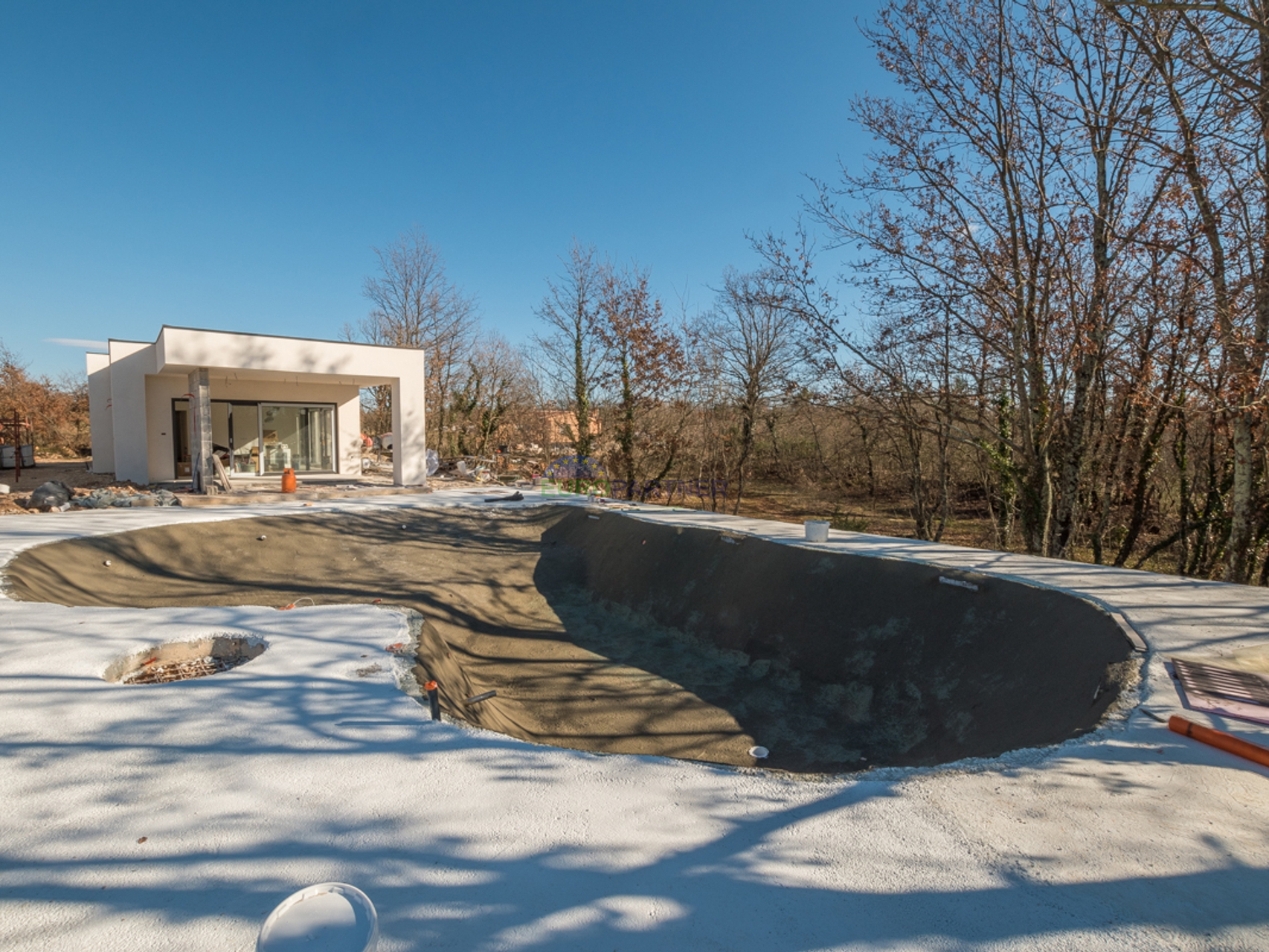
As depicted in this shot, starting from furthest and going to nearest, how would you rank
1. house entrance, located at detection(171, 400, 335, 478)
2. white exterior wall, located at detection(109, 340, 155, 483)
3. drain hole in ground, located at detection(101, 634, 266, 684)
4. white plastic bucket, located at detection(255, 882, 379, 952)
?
house entrance, located at detection(171, 400, 335, 478)
white exterior wall, located at detection(109, 340, 155, 483)
drain hole in ground, located at detection(101, 634, 266, 684)
white plastic bucket, located at detection(255, 882, 379, 952)

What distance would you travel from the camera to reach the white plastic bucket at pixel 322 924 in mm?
1283

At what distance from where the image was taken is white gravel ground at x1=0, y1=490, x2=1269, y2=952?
179 centimetres

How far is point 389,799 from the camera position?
247cm

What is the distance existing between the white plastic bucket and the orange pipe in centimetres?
353

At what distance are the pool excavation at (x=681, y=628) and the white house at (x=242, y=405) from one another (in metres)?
4.34

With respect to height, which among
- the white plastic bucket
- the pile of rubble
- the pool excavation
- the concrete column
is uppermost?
the concrete column

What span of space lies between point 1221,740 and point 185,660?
244 inches

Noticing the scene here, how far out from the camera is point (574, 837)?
2.23 meters

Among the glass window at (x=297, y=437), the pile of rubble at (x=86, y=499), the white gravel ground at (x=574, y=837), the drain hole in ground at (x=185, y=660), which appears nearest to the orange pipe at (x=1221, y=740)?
the white gravel ground at (x=574, y=837)

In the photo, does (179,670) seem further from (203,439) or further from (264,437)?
(264,437)

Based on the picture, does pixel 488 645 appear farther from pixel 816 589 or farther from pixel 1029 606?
pixel 1029 606

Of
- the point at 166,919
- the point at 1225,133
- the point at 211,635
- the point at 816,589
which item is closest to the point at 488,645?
the point at 211,635

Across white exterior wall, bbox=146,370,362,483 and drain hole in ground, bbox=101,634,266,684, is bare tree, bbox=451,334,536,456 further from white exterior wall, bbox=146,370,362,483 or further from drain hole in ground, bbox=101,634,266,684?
drain hole in ground, bbox=101,634,266,684

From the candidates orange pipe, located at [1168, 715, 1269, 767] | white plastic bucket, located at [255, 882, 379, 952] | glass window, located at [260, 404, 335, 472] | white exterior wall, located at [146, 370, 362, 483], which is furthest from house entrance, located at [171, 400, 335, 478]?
orange pipe, located at [1168, 715, 1269, 767]
